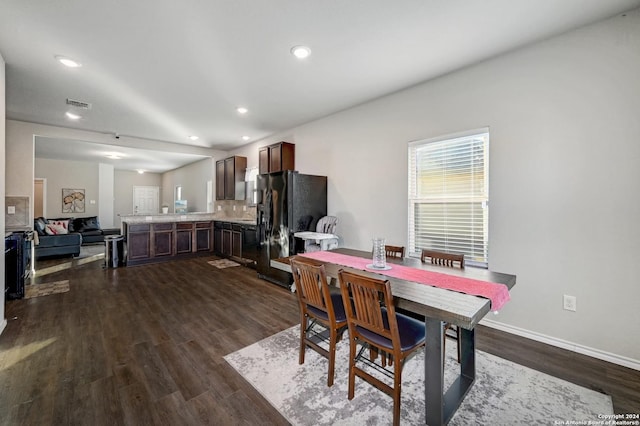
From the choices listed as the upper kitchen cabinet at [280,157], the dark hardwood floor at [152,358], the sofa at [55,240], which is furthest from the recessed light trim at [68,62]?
the sofa at [55,240]

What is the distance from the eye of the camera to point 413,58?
2.71 m

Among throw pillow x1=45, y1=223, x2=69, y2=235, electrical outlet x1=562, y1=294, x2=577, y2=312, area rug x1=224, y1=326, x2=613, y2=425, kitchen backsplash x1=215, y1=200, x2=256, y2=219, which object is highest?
kitchen backsplash x1=215, y1=200, x2=256, y2=219

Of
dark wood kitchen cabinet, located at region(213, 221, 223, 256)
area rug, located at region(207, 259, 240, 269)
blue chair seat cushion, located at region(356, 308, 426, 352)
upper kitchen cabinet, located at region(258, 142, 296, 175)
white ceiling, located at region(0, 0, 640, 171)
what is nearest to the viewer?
blue chair seat cushion, located at region(356, 308, 426, 352)

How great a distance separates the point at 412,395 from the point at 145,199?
487 inches

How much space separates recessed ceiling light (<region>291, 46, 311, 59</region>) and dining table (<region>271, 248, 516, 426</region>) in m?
2.06

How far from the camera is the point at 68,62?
9.11 ft

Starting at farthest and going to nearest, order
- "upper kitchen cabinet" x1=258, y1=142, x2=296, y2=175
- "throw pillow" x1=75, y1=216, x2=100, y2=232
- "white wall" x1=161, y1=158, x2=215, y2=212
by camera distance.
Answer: "white wall" x1=161, y1=158, x2=215, y2=212 → "throw pillow" x1=75, y1=216, x2=100, y2=232 → "upper kitchen cabinet" x1=258, y1=142, x2=296, y2=175

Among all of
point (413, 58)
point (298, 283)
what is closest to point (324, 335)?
point (298, 283)

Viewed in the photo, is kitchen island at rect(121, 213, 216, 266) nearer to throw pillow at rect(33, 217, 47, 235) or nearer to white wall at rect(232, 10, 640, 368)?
throw pillow at rect(33, 217, 47, 235)

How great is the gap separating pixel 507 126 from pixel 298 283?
251 cm

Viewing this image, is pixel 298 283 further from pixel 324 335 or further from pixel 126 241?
pixel 126 241

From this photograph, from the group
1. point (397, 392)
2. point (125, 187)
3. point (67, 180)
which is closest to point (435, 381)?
point (397, 392)

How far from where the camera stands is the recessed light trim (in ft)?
8.87

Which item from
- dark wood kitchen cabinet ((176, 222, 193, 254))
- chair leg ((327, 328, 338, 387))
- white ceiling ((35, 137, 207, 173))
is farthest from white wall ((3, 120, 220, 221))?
chair leg ((327, 328, 338, 387))
